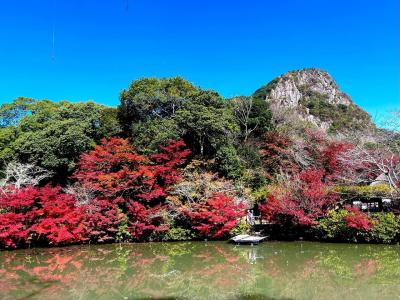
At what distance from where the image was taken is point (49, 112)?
24984 mm

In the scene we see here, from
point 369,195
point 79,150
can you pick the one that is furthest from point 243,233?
point 79,150

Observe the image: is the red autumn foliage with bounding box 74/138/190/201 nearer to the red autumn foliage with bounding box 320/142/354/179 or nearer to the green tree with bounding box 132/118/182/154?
the green tree with bounding box 132/118/182/154

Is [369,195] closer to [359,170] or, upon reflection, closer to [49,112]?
[359,170]

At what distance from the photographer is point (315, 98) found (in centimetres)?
6838

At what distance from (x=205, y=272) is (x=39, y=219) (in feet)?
28.9

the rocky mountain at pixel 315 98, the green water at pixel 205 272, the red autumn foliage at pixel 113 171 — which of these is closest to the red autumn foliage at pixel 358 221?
the green water at pixel 205 272

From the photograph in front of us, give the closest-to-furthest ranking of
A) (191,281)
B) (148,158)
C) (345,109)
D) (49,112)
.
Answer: (191,281), (148,158), (49,112), (345,109)

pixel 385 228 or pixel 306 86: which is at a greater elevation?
pixel 306 86

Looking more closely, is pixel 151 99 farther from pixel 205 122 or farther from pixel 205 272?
pixel 205 272

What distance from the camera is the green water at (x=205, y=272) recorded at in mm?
10375

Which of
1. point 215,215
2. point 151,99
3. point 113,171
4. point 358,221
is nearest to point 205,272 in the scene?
point 215,215

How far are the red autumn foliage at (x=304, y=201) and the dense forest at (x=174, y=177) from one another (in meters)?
0.05

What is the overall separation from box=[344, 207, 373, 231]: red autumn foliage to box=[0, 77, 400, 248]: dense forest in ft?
0.19

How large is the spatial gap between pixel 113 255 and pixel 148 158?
20.2 ft
